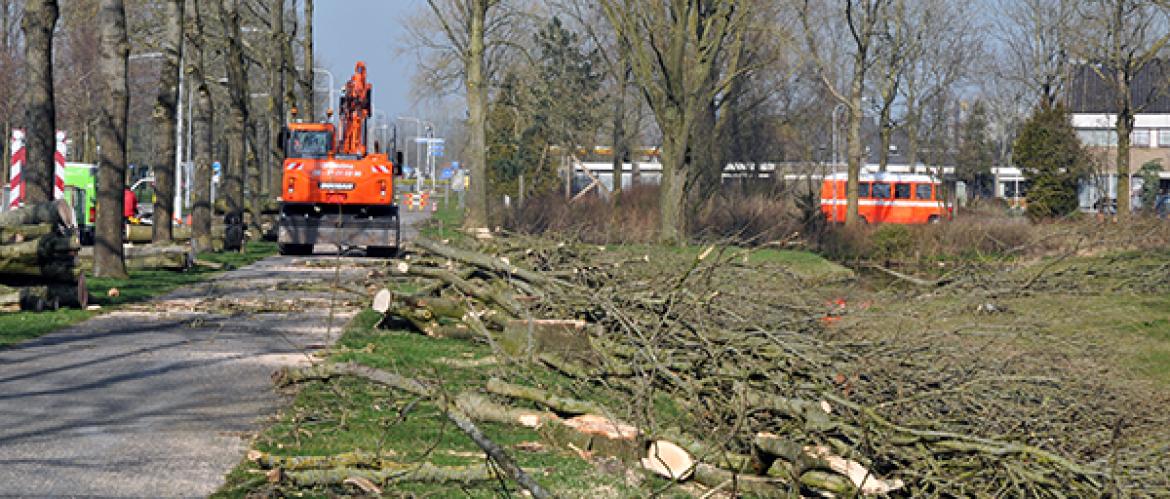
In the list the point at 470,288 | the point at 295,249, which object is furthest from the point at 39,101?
the point at 295,249

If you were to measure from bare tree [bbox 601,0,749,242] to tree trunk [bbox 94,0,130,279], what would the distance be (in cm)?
1447

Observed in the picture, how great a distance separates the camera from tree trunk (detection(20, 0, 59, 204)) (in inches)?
723

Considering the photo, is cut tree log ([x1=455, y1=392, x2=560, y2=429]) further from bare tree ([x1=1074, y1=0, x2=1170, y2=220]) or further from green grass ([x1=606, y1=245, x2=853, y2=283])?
bare tree ([x1=1074, y1=0, x2=1170, y2=220])

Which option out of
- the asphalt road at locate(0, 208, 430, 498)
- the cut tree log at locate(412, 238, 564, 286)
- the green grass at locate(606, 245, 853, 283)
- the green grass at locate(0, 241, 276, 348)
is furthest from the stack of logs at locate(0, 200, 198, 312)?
the green grass at locate(606, 245, 853, 283)

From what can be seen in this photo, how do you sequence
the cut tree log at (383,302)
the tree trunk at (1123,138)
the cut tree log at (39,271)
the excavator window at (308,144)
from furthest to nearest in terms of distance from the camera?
1. the tree trunk at (1123,138)
2. the excavator window at (308,144)
3. the cut tree log at (39,271)
4. the cut tree log at (383,302)

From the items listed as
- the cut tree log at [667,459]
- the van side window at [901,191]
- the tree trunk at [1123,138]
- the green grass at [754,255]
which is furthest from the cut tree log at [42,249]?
the van side window at [901,191]

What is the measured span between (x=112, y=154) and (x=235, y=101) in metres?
12.4

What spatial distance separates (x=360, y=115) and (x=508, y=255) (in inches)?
717

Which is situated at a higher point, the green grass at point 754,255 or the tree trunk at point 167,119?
the tree trunk at point 167,119

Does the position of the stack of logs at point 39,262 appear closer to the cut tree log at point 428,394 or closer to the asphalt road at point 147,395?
the asphalt road at point 147,395

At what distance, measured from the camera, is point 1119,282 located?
13578 millimetres

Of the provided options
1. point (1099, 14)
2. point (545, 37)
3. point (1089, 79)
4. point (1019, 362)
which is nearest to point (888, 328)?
point (1019, 362)

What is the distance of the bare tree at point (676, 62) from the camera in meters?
33.2

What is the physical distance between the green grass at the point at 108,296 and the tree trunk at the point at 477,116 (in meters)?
7.28
